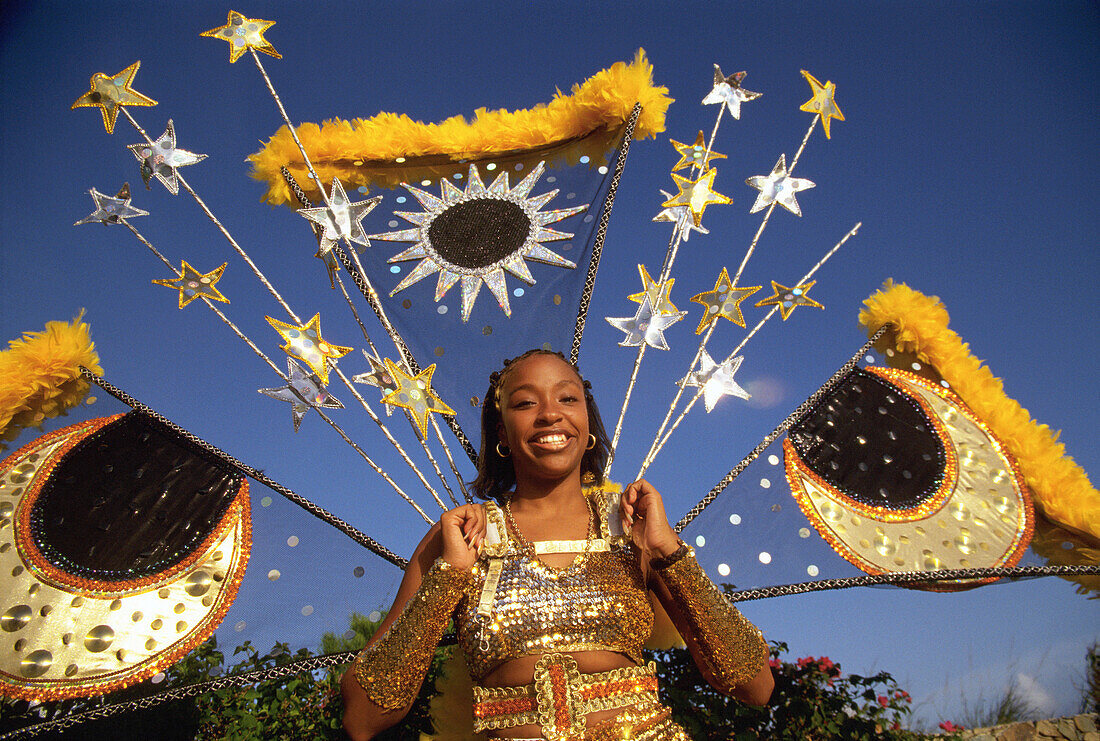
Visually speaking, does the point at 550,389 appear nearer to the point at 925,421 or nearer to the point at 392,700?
the point at 392,700

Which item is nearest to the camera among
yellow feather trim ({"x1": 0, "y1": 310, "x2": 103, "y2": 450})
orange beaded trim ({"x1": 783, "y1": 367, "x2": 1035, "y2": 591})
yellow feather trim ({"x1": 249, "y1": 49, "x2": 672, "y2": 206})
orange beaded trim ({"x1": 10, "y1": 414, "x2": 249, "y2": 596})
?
orange beaded trim ({"x1": 10, "y1": 414, "x2": 249, "y2": 596})

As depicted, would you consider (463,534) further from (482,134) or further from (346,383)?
(482,134)

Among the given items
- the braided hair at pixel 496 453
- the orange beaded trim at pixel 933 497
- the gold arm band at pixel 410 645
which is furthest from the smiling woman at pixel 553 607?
the orange beaded trim at pixel 933 497

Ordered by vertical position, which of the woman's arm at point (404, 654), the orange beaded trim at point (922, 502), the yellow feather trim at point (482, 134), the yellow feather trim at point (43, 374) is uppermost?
the yellow feather trim at point (482, 134)

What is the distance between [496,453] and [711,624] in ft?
3.68

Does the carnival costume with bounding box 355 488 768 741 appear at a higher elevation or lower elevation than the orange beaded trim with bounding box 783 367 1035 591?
lower

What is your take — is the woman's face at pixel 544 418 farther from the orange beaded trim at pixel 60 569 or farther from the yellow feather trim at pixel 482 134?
the yellow feather trim at pixel 482 134

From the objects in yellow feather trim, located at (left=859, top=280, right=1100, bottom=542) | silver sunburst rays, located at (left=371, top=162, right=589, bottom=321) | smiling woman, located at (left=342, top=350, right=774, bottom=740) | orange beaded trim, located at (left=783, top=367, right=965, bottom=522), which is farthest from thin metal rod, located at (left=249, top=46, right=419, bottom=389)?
yellow feather trim, located at (left=859, top=280, right=1100, bottom=542)

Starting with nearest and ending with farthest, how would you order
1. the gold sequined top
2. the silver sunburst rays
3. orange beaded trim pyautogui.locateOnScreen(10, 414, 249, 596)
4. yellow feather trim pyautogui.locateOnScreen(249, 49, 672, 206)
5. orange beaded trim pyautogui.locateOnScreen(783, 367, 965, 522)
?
the gold sequined top < orange beaded trim pyautogui.locateOnScreen(10, 414, 249, 596) < orange beaded trim pyautogui.locateOnScreen(783, 367, 965, 522) < the silver sunburst rays < yellow feather trim pyautogui.locateOnScreen(249, 49, 672, 206)

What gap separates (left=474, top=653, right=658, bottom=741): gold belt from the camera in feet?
6.03

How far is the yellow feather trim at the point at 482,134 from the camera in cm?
341

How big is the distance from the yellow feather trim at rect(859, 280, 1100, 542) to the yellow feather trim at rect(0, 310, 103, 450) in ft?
12.4

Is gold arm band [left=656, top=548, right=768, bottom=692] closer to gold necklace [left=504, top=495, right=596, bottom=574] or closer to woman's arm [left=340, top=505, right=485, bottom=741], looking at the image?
gold necklace [left=504, top=495, right=596, bottom=574]

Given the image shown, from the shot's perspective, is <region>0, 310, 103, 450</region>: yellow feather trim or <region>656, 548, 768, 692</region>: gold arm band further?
<region>0, 310, 103, 450</region>: yellow feather trim
